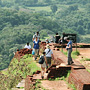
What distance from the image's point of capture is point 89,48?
21.8 m

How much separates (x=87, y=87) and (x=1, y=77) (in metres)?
6.83

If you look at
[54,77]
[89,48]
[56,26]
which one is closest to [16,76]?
[54,77]

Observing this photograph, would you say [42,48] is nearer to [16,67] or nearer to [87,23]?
[16,67]

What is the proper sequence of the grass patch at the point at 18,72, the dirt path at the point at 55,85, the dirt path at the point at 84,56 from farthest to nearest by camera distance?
the dirt path at the point at 84,56, the grass patch at the point at 18,72, the dirt path at the point at 55,85

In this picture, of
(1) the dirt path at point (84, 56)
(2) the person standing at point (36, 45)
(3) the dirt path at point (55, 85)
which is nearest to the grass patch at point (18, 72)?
(2) the person standing at point (36, 45)

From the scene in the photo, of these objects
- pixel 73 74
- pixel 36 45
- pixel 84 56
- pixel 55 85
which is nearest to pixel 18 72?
pixel 36 45

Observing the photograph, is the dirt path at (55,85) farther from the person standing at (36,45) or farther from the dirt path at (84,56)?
the person standing at (36,45)

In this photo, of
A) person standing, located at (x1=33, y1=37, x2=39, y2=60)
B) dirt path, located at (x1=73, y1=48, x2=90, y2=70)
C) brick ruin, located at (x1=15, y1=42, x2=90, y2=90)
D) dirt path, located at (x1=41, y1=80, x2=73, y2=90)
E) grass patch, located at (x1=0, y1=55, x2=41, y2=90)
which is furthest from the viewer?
person standing, located at (x1=33, y1=37, x2=39, y2=60)

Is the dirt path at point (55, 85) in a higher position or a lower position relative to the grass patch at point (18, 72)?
higher

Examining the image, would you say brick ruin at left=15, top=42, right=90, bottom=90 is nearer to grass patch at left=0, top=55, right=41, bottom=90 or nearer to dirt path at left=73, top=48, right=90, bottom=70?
dirt path at left=73, top=48, right=90, bottom=70

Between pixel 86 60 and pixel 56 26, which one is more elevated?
pixel 86 60

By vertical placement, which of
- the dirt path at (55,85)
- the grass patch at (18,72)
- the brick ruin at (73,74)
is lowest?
the grass patch at (18,72)

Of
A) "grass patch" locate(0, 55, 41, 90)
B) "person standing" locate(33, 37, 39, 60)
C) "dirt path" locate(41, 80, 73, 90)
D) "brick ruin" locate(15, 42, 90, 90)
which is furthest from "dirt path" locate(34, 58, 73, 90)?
"person standing" locate(33, 37, 39, 60)

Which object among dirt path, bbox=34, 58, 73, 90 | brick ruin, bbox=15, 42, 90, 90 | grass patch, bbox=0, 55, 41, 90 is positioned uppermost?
brick ruin, bbox=15, 42, 90, 90
